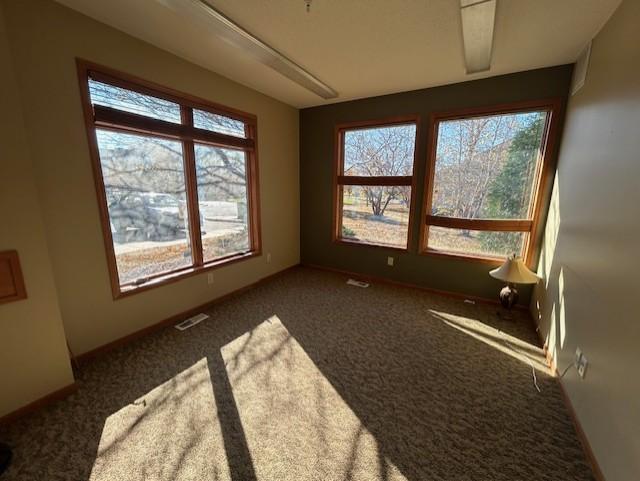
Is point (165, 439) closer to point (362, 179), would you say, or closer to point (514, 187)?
point (362, 179)

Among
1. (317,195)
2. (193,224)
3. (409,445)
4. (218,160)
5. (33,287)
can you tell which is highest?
(218,160)

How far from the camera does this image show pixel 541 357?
219cm

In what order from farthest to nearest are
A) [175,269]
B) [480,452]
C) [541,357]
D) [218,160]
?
1. [218,160]
2. [175,269]
3. [541,357]
4. [480,452]

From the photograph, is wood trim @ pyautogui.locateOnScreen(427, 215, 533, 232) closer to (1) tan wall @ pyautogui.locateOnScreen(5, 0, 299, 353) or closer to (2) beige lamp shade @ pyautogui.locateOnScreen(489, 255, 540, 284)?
(2) beige lamp shade @ pyautogui.locateOnScreen(489, 255, 540, 284)

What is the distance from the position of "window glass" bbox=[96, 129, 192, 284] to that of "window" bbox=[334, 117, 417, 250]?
219 cm

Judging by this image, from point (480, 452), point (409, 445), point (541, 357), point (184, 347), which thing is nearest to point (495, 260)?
point (541, 357)

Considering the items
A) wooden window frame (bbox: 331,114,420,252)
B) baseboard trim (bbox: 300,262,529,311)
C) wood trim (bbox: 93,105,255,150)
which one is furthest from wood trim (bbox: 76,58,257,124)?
baseboard trim (bbox: 300,262,529,311)

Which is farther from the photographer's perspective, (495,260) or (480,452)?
(495,260)

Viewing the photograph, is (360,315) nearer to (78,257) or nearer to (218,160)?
(218,160)

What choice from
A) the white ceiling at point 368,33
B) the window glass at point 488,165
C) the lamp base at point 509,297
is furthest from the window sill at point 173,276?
the lamp base at point 509,297

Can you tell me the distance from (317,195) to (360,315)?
6.72 feet

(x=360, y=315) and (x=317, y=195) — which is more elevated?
(x=317, y=195)

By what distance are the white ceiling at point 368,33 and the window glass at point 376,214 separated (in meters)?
1.40

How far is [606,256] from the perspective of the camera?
57.6 inches
